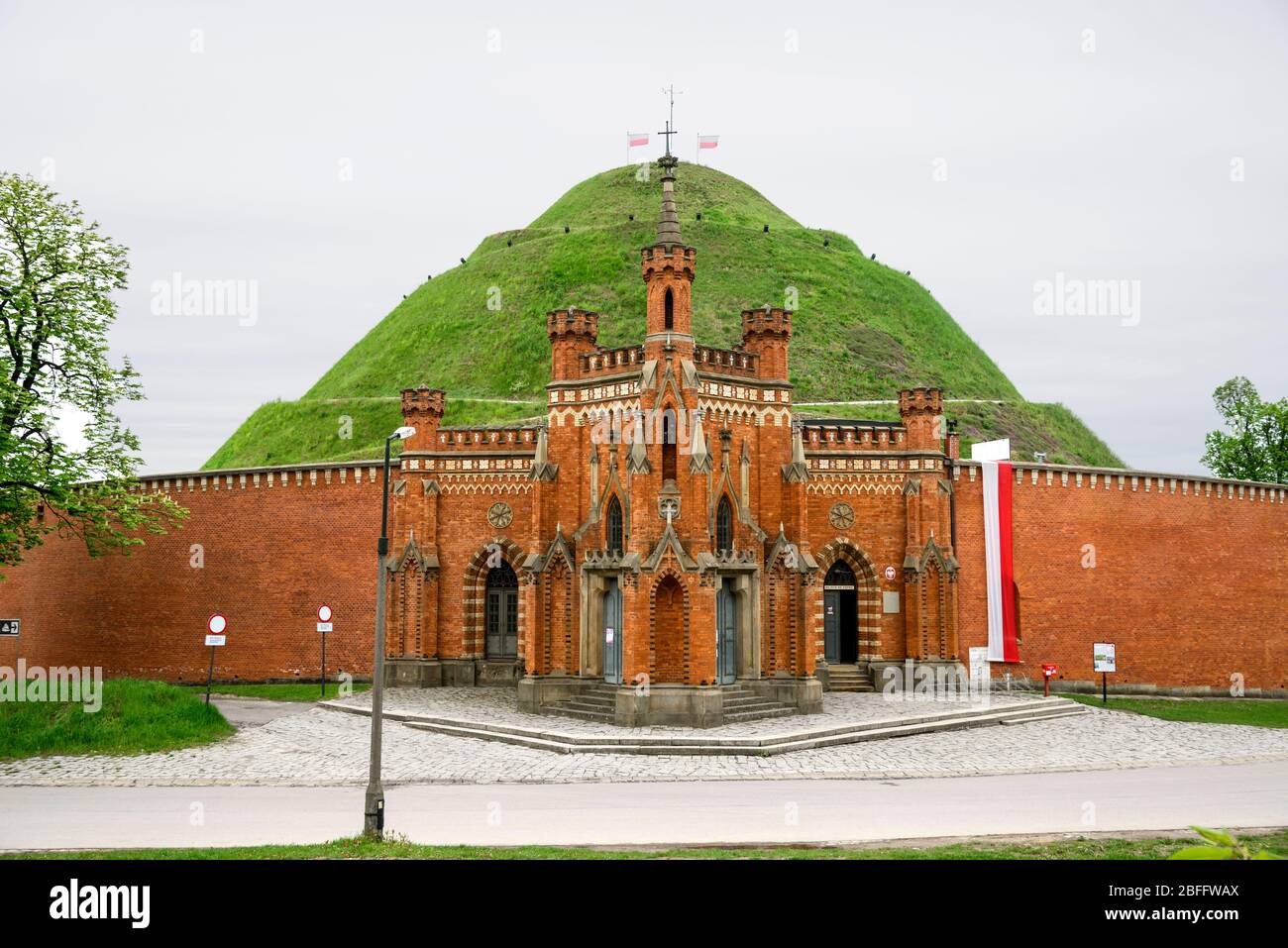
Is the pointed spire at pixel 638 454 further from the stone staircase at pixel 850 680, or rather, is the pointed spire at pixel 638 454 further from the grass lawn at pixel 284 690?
the grass lawn at pixel 284 690

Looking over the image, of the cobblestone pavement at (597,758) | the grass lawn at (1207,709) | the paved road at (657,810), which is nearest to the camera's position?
the paved road at (657,810)

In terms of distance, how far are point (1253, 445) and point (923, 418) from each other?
26.8 meters

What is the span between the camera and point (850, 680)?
3444cm

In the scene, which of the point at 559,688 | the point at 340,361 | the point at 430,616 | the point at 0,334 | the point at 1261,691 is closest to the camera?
the point at 0,334

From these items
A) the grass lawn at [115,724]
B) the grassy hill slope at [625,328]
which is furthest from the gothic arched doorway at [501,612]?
A: the grassy hill slope at [625,328]

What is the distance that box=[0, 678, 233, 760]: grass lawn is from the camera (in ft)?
78.6

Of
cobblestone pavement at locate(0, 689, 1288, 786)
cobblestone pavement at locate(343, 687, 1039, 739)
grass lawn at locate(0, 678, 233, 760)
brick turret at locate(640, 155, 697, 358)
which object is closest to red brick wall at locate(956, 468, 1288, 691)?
cobblestone pavement at locate(343, 687, 1039, 739)

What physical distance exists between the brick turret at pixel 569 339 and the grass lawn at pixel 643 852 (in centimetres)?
1959

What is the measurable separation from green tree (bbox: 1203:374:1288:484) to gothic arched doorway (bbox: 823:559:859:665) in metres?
26.9

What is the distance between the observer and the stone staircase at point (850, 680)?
34312mm

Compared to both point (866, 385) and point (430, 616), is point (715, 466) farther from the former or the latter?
point (866, 385)
